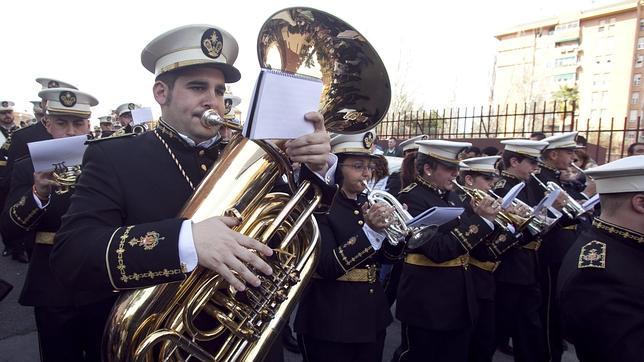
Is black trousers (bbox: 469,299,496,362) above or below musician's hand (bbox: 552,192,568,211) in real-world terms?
below

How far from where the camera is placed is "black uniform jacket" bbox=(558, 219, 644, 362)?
2.11 metres

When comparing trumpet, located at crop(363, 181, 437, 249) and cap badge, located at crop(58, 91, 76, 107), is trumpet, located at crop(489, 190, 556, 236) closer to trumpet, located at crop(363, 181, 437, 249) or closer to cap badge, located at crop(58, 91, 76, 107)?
trumpet, located at crop(363, 181, 437, 249)

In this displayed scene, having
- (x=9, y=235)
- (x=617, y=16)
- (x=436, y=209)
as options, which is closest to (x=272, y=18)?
(x=436, y=209)

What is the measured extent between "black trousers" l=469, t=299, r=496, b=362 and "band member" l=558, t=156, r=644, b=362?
5.80ft

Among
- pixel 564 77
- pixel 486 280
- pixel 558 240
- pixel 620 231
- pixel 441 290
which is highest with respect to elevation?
pixel 564 77

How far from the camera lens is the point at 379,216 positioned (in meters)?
2.95

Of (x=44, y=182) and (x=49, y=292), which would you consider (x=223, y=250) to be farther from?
(x=49, y=292)

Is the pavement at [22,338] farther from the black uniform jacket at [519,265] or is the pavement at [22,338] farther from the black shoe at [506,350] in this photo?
the black uniform jacket at [519,265]

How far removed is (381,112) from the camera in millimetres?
1976

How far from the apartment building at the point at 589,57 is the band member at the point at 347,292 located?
168 feet

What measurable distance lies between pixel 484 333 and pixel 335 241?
6.76 ft

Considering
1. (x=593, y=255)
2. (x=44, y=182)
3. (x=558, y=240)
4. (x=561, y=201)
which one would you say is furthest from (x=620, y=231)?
(x=44, y=182)

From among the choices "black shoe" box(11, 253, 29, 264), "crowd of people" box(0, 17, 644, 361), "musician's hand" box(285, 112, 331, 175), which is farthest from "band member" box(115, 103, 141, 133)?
"musician's hand" box(285, 112, 331, 175)

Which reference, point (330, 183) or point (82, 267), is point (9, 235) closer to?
point (82, 267)
